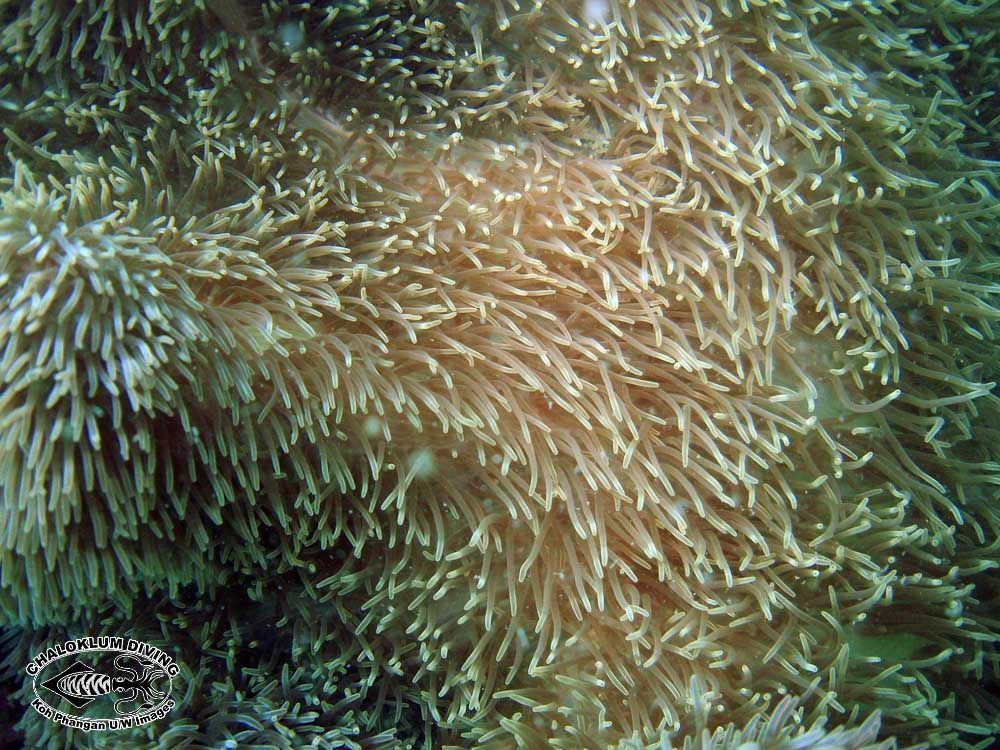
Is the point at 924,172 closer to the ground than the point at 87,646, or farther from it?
farther from it

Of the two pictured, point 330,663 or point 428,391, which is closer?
point 428,391

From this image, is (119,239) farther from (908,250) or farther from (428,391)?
(908,250)

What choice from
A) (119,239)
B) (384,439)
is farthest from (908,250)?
(119,239)

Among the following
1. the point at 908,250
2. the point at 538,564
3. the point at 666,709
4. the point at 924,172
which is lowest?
the point at 666,709

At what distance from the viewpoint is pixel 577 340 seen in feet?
6.65

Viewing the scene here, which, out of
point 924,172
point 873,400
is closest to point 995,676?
point 873,400

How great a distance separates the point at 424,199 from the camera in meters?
2.10

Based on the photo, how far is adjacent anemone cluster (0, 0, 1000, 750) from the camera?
195cm

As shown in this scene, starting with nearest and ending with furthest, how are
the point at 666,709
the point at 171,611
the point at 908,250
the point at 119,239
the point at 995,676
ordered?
the point at 119,239, the point at 666,709, the point at 908,250, the point at 995,676, the point at 171,611

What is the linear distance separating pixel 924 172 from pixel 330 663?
241cm

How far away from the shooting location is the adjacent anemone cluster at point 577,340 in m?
1.95

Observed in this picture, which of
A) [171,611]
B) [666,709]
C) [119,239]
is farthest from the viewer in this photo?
[171,611]

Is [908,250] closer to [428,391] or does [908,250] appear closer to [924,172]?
[924,172]

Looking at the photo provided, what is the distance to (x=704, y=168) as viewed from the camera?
2.05 m
